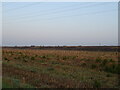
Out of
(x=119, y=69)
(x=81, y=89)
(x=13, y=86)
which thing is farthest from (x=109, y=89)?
(x=119, y=69)

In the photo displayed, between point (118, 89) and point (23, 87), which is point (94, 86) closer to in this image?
point (118, 89)

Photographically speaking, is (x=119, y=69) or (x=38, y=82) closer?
(x=38, y=82)

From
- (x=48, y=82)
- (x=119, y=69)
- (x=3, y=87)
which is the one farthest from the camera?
(x=119, y=69)

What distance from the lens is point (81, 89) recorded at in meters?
10.3

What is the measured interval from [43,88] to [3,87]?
5.59 feet

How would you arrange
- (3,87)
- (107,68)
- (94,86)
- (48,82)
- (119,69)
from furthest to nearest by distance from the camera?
(107,68)
(119,69)
(48,82)
(94,86)
(3,87)

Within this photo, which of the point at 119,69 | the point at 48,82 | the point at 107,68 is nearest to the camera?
the point at 48,82

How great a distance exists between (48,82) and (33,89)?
236 cm

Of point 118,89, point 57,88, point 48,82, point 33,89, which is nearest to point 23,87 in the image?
point 33,89

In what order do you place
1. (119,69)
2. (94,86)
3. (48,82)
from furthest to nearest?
(119,69) → (48,82) → (94,86)

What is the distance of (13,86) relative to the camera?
383 inches

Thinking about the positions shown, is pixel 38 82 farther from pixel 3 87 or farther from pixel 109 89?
pixel 109 89

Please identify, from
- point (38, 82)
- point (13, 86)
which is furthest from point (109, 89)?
point (13, 86)

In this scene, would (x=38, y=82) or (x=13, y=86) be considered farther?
(x=38, y=82)
